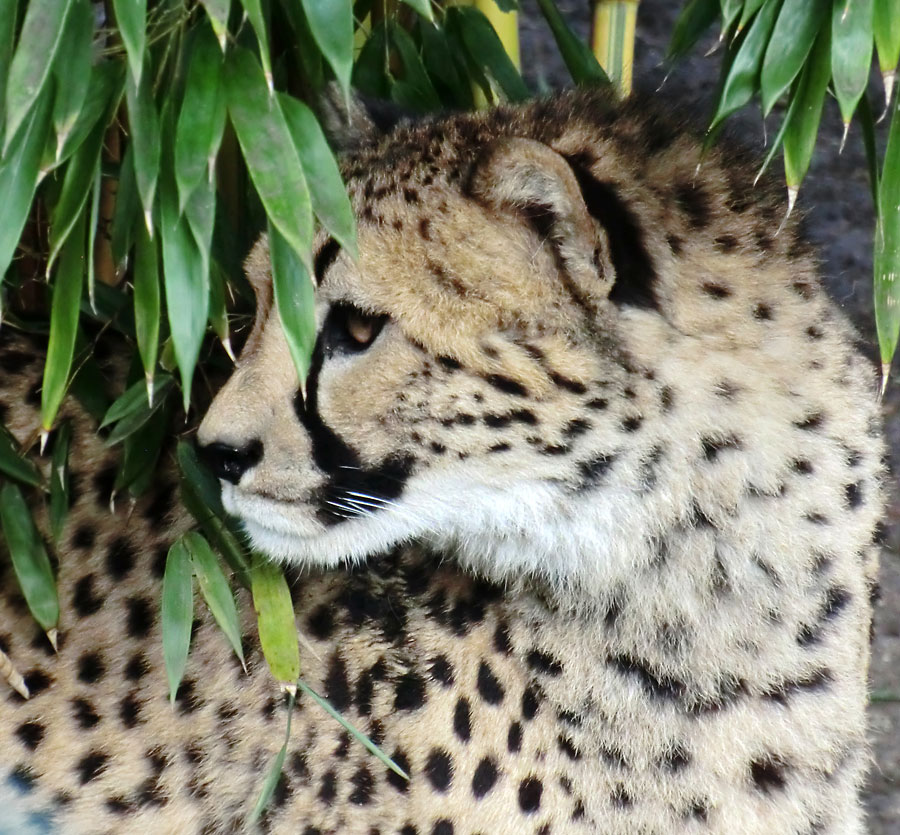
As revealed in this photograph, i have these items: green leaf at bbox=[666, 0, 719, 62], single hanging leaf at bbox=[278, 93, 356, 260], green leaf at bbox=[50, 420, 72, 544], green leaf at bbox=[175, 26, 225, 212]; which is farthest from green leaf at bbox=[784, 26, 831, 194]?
green leaf at bbox=[50, 420, 72, 544]

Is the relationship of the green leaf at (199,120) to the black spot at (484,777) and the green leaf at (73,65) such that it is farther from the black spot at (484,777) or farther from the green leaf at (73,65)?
the black spot at (484,777)

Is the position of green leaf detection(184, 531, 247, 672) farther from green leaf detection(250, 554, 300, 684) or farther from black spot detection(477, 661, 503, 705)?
black spot detection(477, 661, 503, 705)

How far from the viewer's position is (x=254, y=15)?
113 centimetres

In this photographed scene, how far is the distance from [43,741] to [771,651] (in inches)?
35.5

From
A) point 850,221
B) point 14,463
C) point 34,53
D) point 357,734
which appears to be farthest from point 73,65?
point 850,221

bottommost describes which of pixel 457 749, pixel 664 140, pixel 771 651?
pixel 457 749

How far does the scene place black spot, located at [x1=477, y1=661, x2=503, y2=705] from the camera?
4.97 feet

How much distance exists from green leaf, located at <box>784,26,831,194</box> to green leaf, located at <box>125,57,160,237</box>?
61 cm

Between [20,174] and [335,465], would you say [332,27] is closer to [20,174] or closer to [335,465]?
[20,174]

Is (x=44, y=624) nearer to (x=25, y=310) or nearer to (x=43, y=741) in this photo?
(x=43, y=741)

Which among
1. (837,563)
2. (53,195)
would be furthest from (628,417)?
(53,195)

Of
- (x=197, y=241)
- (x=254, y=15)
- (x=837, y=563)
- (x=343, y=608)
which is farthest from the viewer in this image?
(x=343, y=608)

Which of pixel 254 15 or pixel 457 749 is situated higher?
pixel 254 15

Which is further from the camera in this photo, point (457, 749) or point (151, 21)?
point (457, 749)
